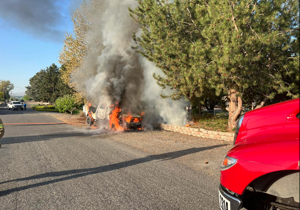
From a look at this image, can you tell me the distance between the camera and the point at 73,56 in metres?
18.4

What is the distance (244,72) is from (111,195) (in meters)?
5.33

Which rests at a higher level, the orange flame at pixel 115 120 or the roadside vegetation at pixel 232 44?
the roadside vegetation at pixel 232 44

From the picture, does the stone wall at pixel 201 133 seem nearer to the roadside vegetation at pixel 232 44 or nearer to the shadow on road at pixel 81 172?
the roadside vegetation at pixel 232 44

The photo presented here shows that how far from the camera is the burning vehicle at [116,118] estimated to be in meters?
12.4

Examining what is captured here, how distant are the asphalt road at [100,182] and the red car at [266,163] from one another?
117 cm

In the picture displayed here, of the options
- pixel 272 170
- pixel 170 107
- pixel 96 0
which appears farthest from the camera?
pixel 96 0

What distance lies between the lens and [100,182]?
426 centimetres

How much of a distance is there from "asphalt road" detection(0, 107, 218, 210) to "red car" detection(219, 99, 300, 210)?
1.17 m

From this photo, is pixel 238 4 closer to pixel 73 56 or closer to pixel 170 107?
pixel 170 107

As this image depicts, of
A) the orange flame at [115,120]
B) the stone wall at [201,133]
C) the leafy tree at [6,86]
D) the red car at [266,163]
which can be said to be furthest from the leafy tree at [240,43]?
the leafy tree at [6,86]

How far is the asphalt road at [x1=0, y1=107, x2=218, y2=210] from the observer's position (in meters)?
3.40

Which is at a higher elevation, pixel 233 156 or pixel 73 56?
pixel 73 56

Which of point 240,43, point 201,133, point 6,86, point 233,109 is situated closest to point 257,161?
point 240,43

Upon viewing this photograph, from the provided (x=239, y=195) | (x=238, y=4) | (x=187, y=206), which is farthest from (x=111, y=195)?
(x=238, y=4)
